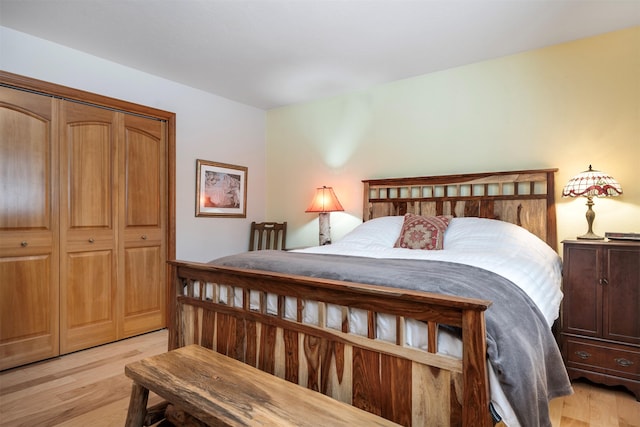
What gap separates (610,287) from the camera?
7.27 ft

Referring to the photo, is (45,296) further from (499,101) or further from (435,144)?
(499,101)

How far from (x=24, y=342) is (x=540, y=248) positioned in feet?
12.2

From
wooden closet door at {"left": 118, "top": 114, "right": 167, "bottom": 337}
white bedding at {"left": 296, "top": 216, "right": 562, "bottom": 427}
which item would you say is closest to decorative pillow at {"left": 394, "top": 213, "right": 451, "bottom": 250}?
white bedding at {"left": 296, "top": 216, "right": 562, "bottom": 427}

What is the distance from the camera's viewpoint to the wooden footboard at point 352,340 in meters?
1.12

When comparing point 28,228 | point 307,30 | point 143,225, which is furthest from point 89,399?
point 307,30

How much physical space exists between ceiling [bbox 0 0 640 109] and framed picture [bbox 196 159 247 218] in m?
1.00

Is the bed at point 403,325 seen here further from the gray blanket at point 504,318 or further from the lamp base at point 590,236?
the lamp base at point 590,236

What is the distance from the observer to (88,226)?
2949mm

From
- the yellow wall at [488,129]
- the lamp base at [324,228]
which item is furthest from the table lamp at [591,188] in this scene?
the lamp base at [324,228]

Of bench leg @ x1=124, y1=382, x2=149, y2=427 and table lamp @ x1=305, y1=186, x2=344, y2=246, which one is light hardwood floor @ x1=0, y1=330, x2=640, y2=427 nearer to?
bench leg @ x1=124, y1=382, x2=149, y2=427

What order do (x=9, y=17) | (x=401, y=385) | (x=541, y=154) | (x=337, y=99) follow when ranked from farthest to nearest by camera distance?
(x=337, y=99), (x=541, y=154), (x=9, y=17), (x=401, y=385)

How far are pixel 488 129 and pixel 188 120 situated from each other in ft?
9.39

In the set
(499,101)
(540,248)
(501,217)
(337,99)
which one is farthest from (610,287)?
(337,99)

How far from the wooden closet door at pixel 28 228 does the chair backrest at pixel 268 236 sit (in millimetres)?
1977
